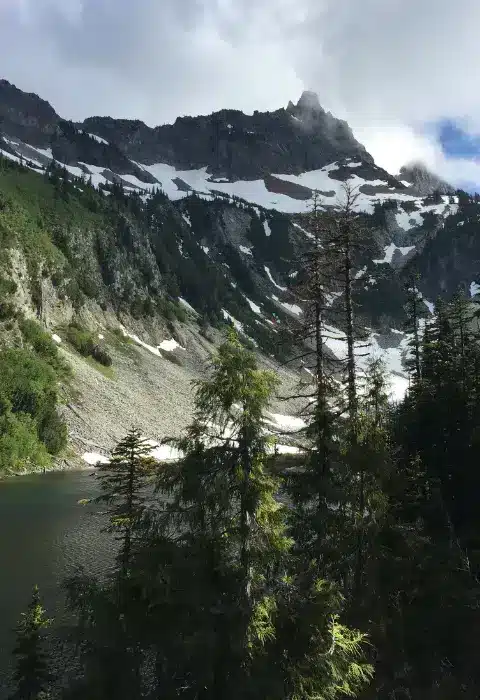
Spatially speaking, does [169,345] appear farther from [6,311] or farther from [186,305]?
[6,311]

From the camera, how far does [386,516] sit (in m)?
16.0

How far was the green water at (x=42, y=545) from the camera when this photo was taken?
19.8 m

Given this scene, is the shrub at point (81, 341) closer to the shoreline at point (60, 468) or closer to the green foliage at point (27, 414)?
the green foliage at point (27, 414)

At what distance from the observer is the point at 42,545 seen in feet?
89.0

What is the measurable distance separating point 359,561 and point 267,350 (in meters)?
119

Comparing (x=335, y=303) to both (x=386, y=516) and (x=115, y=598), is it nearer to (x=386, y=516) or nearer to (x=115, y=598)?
(x=386, y=516)

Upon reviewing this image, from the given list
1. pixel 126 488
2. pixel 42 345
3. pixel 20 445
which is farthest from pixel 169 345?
pixel 126 488

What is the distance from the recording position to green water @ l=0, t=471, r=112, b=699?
64.8ft

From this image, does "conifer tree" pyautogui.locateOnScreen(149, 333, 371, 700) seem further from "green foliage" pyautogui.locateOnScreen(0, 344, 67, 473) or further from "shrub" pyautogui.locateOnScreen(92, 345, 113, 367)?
"shrub" pyautogui.locateOnScreen(92, 345, 113, 367)

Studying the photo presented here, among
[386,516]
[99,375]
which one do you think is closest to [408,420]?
[386,516]

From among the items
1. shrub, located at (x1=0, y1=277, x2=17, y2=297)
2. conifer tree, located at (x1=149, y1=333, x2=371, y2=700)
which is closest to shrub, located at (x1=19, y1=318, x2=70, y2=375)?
shrub, located at (x1=0, y1=277, x2=17, y2=297)

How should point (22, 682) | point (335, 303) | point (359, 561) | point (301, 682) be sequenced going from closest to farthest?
point (301, 682)
point (22, 682)
point (359, 561)
point (335, 303)

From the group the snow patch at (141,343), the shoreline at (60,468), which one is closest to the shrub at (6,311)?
the shoreline at (60,468)

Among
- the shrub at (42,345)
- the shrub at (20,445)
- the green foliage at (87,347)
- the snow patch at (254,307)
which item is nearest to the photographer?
the shrub at (20,445)
